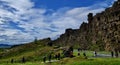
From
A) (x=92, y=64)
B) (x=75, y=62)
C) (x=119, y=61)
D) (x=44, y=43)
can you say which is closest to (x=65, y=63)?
(x=75, y=62)

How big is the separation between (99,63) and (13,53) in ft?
349

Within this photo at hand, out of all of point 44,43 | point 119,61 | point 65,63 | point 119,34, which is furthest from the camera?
point 119,34

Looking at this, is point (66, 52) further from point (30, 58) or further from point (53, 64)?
point (30, 58)

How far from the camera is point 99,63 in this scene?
8744cm

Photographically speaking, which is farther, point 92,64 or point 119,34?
point 119,34

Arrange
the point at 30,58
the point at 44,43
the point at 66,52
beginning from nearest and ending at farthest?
1. the point at 66,52
2. the point at 30,58
3. the point at 44,43

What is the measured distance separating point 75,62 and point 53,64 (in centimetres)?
897

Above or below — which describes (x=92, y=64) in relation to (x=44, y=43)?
below

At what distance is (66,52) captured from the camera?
117 meters

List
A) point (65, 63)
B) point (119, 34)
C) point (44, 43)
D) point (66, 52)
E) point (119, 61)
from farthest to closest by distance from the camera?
point (119, 34) → point (44, 43) → point (66, 52) → point (65, 63) → point (119, 61)

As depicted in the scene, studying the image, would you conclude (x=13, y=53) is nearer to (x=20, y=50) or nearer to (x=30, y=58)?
(x=20, y=50)

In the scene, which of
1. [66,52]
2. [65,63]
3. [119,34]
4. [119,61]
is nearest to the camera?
[119,61]

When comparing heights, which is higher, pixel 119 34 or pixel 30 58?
pixel 119 34

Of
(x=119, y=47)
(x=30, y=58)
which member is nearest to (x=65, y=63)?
(x=30, y=58)
